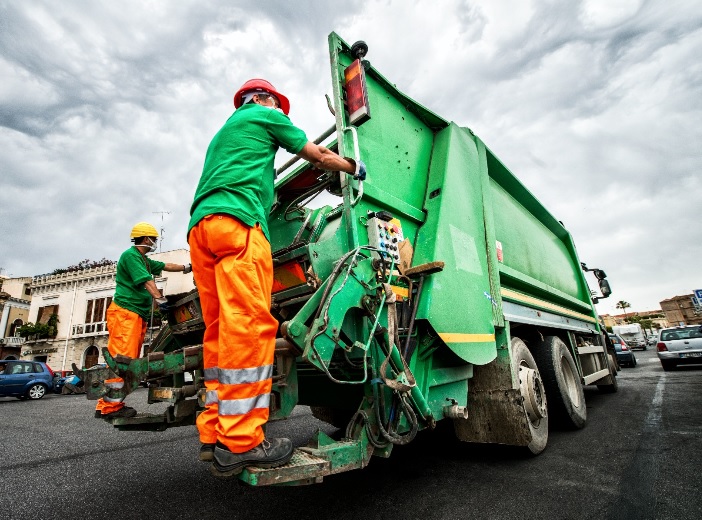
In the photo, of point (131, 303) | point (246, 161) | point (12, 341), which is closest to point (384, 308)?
point (246, 161)

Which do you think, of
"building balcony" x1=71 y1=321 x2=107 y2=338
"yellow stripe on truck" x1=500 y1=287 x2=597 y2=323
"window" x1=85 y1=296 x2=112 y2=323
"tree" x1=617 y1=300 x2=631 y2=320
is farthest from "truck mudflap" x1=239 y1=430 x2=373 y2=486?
"tree" x1=617 y1=300 x2=631 y2=320

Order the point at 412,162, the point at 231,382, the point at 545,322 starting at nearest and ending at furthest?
the point at 231,382 < the point at 412,162 < the point at 545,322

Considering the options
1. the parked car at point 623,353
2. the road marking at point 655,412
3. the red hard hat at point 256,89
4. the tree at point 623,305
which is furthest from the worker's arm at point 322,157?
the tree at point 623,305

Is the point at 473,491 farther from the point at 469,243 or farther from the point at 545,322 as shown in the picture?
the point at 545,322

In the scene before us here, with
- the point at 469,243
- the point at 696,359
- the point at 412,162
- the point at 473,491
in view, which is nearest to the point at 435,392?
the point at 473,491

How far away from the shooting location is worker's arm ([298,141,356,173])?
179 cm

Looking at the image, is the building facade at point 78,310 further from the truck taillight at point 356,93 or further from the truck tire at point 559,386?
the truck taillight at point 356,93

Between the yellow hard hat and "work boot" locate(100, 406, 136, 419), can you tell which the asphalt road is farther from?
the yellow hard hat

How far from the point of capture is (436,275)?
218 cm

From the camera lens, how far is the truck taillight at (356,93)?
6.81ft

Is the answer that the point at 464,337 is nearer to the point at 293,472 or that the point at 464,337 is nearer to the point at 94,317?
the point at 293,472

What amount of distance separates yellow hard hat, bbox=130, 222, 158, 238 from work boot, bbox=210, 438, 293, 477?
8.33ft

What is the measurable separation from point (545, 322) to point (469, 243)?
1.84 meters

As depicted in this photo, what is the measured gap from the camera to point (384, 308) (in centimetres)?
189
